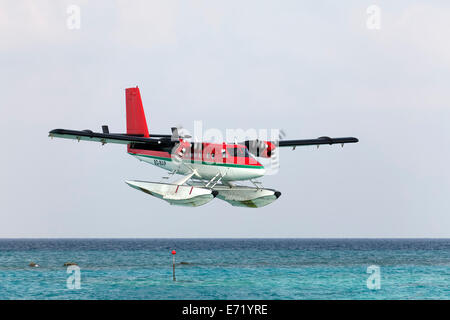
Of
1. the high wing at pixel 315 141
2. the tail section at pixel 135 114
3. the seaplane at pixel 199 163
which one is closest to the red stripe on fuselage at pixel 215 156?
the seaplane at pixel 199 163

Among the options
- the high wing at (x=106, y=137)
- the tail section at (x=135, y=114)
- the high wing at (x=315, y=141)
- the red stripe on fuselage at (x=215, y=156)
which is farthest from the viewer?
the tail section at (x=135, y=114)

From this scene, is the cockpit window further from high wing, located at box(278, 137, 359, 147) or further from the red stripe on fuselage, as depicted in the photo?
high wing, located at box(278, 137, 359, 147)

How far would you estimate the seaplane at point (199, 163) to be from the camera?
21.3 meters

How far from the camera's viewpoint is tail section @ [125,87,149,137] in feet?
80.9

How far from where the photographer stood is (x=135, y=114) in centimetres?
2483

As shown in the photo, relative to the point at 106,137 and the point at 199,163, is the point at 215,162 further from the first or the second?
the point at 106,137

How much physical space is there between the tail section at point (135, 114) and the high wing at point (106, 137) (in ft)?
4.16

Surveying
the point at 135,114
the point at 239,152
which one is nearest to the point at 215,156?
the point at 239,152

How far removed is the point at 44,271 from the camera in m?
44.1

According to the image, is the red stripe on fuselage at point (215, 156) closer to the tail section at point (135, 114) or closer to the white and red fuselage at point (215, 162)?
the white and red fuselage at point (215, 162)

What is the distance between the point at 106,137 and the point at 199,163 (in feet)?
12.4

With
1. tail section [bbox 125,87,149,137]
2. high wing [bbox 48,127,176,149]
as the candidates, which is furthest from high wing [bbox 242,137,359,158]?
tail section [bbox 125,87,149,137]
